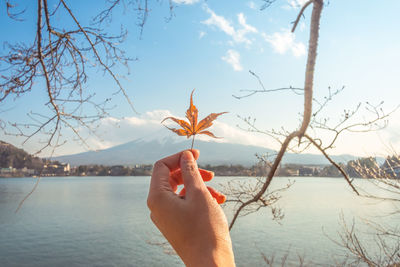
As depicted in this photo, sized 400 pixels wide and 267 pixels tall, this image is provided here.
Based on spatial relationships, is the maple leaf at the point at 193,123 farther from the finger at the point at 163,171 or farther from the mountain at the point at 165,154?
the mountain at the point at 165,154

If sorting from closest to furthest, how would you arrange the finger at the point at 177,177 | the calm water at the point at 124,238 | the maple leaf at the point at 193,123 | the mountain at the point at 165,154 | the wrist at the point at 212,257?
1. the wrist at the point at 212,257
2. the maple leaf at the point at 193,123
3. the finger at the point at 177,177
4. the calm water at the point at 124,238
5. the mountain at the point at 165,154

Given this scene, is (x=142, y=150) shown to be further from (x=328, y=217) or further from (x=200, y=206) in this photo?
(x=200, y=206)

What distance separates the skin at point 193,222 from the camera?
734 millimetres

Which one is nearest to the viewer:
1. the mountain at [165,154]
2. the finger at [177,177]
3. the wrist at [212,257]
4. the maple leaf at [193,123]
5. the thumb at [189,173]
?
the wrist at [212,257]

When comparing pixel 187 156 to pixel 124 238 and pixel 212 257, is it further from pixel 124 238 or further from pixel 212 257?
pixel 124 238

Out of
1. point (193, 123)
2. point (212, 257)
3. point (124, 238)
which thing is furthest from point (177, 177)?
point (124, 238)

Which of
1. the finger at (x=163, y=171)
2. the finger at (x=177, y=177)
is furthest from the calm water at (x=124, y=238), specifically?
the finger at (x=163, y=171)

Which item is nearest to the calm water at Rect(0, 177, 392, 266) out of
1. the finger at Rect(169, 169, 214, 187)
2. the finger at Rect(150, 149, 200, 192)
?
the finger at Rect(169, 169, 214, 187)

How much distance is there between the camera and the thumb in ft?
2.75

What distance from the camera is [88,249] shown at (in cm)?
2028

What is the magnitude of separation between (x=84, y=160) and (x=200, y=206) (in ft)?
544

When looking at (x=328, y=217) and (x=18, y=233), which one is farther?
(x=328, y=217)

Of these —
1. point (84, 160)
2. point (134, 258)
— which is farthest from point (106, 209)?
point (84, 160)

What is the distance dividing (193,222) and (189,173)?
17cm
